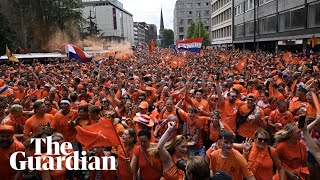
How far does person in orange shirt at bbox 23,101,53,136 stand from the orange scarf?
12.0 feet

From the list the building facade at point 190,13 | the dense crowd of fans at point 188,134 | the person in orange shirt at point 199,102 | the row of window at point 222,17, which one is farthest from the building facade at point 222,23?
the dense crowd of fans at point 188,134

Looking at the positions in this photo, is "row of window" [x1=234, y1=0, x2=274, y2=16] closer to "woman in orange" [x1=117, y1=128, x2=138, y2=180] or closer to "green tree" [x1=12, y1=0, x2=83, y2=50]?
"green tree" [x1=12, y1=0, x2=83, y2=50]

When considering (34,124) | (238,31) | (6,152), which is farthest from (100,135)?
(238,31)

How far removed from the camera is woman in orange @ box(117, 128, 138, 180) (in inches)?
176

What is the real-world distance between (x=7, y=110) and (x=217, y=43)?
7564cm

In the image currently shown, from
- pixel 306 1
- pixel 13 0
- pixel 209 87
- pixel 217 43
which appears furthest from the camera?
pixel 217 43

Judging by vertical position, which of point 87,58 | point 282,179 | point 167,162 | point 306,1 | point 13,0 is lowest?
point 282,179

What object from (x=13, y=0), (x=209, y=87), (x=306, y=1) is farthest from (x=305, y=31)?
(x=13, y=0)

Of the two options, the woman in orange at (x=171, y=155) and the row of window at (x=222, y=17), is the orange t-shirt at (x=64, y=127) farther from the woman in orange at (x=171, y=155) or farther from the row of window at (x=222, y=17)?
the row of window at (x=222, y=17)

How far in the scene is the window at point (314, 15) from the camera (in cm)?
2923

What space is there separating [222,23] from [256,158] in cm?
7215

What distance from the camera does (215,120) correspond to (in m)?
6.03

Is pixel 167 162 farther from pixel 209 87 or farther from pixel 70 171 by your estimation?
pixel 209 87

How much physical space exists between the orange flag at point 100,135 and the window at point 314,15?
2883 cm
